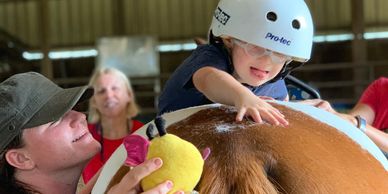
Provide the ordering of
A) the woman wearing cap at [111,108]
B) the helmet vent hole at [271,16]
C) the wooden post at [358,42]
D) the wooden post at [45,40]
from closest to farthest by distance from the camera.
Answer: the helmet vent hole at [271,16] → the woman wearing cap at [111,108] → the wooden post at [358,42] → the wooden post at [45,40]

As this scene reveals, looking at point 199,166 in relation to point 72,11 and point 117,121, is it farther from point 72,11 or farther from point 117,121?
point 72,11

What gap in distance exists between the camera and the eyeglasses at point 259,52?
1188 millimetres

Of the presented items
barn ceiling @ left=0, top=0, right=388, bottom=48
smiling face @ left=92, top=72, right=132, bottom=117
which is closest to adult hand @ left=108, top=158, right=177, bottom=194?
smiling face @ left=92, top=72, right=132, bottom=117

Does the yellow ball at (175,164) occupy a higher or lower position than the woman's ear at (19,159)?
higher

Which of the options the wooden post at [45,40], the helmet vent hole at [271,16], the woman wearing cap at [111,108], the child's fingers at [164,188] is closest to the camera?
the child's fingers at [164,188]

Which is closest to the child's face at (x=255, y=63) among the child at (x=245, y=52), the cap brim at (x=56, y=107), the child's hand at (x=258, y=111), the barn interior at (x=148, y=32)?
the child at (x=245, y=52)

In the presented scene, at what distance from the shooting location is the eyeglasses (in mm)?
1188

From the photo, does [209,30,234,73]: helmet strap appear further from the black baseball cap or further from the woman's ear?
the woman's ear

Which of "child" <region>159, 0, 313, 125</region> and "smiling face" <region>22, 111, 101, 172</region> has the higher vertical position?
"child" <region>159, 0, 313, 125</region>

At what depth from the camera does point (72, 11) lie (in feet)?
30.1

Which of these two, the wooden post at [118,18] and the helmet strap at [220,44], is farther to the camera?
the wooden post at [118,18]

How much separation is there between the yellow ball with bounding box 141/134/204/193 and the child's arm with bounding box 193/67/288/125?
0.20 m

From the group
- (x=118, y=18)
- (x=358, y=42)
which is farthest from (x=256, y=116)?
(x=118, y=18)

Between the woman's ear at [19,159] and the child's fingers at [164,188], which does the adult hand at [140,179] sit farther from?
the woman's ear at [19,159]
